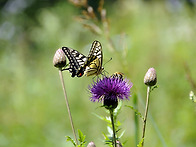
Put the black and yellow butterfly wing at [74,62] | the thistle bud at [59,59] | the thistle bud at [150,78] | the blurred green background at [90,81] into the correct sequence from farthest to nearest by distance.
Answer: the blurred green background at [90,81]
the black and yellow butterfly wing at [74,62]
the thistle bud at [59,59]
the thistle bud at [150,78]

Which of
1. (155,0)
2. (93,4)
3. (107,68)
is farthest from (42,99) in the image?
(93,4)

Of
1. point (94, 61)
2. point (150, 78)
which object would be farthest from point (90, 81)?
point (150, 78)

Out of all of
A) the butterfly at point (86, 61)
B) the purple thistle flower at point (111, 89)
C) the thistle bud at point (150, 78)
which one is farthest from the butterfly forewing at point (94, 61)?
the thistle bud at point (150, 78)

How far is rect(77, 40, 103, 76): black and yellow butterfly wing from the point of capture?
2233 mm

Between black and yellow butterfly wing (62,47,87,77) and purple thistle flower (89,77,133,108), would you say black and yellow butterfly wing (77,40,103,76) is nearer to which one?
black and yellow butterfly wing (62,47,87,77)

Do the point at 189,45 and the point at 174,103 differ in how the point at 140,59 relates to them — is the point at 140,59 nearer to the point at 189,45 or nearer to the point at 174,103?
the point at 189,45

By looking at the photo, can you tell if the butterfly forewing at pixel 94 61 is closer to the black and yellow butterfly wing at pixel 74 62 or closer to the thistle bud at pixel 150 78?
the black and yellow butterfly wing at pixel 74 62

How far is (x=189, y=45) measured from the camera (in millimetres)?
5238

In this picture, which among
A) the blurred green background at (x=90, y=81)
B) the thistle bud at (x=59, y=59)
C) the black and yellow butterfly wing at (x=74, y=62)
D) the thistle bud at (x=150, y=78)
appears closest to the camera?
the thistle bud at (x=150, y=78)

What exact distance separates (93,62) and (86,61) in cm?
6

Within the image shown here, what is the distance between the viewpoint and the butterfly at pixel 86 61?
2.21 metres

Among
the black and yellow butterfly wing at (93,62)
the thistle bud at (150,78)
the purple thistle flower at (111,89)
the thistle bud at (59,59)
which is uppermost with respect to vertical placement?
the black and yellow butterfly wing at (93,62)

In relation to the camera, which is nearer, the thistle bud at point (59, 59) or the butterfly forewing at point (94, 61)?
the thistle bud at point (59, 59)

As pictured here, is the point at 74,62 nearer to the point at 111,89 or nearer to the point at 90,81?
the point at 111,89
